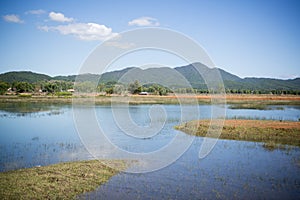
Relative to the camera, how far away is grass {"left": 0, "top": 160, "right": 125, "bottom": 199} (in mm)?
8797

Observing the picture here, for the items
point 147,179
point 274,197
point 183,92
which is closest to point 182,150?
point 147,179

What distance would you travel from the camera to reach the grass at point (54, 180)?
8797 mm

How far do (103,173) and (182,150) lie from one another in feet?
22.0

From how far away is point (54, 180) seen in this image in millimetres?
9961

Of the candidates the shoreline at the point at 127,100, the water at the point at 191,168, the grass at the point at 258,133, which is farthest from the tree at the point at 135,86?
the water at the point at 191,168

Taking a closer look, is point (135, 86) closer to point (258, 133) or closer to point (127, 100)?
point (127, 100)

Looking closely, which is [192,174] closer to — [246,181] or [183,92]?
[246,181]

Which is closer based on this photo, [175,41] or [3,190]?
[3,190]

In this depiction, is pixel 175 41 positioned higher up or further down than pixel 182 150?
higher up

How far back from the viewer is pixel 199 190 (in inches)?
394

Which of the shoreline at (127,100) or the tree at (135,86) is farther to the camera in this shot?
the shoreline at (127,100)

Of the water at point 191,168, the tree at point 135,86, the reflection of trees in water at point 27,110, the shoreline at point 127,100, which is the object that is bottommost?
the water at point 191,168

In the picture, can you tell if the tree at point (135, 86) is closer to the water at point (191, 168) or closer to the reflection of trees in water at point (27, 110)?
the reflection of trees in water at point (27, 110)

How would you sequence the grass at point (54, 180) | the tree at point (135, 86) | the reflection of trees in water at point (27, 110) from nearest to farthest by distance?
the grass at point (54, 180) → the reflection of trees in water at point (27, 110) → the tree at point (135, 86)
